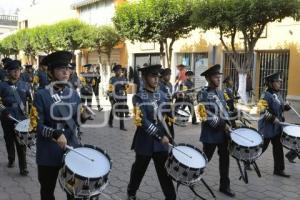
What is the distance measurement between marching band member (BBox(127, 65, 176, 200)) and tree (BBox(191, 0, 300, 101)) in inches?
376

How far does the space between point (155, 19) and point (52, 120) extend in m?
14.1

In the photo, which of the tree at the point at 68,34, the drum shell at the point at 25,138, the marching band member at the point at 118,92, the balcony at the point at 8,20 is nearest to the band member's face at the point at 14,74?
the drum shell at the point at 25,138

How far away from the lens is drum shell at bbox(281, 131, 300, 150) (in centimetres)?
684

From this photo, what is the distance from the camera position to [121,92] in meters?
11.9

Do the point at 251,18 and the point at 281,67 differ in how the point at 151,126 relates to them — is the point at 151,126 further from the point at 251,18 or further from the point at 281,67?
the point at 281,67

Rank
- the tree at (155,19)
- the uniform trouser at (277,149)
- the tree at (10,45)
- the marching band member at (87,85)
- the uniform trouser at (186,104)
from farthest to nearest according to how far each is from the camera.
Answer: the tree at (10,45) < the tree at (155,19) < the marching band member at (87,85) < the uniform trouser at (186,104) < the uniform trouser at (277,149)

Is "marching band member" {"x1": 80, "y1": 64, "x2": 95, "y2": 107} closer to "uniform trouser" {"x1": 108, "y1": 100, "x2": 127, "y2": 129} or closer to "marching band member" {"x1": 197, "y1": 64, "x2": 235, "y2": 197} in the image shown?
"uniform trouser" {"x1": 108, "y1": 100, "x2": 127, "y2": 129}

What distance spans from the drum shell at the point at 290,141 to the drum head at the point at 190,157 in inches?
88.6

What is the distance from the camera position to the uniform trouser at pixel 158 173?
5203 mm

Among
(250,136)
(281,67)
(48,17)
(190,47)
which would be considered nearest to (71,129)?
(250,136)

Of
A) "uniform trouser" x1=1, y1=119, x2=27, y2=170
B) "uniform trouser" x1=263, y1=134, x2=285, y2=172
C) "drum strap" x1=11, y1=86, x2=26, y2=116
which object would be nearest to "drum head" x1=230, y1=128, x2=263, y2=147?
"uniform trouser" x1=263, y1=134, x2=285, y2=172

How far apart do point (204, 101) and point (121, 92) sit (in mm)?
5972

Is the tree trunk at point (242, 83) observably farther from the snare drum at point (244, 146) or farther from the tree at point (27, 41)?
the tree at point (27, 41)

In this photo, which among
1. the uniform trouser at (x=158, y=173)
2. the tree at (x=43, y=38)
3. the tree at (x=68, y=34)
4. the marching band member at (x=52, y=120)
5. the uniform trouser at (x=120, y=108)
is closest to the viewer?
the marching band member at (x=52, y=120)
